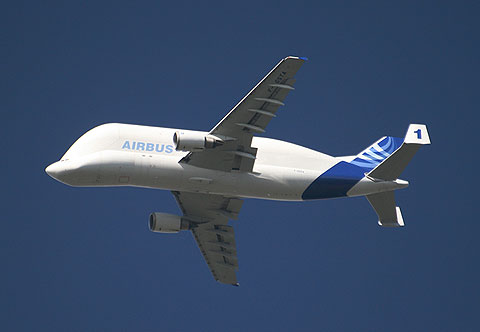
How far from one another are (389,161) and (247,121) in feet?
33.5

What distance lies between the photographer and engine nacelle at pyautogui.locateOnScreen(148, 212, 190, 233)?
5497 cm

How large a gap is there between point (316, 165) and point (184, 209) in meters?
9.80

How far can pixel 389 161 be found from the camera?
2064 inches

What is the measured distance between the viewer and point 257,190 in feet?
168

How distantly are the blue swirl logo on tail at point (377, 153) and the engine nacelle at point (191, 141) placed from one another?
10915 mm

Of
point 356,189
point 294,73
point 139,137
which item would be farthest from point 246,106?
point 356,189

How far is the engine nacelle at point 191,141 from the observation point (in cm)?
4806

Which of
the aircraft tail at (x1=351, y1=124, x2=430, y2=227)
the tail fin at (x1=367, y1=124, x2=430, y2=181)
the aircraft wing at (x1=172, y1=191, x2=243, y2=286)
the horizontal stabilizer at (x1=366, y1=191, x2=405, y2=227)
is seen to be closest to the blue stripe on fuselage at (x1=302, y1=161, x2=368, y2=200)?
the aircraft tail at (x1=351, y1=124, x2=430, y2=227)

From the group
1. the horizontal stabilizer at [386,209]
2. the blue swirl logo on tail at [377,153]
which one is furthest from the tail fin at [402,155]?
the horizontal stabilizer at [386,209]

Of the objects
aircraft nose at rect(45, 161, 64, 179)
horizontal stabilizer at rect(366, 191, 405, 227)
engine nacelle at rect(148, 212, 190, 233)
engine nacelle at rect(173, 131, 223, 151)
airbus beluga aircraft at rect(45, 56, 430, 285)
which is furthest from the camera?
engine nacelle at rect(148, 212, 190, 233)

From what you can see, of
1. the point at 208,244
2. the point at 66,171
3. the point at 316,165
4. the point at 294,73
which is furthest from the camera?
the point at 208,244

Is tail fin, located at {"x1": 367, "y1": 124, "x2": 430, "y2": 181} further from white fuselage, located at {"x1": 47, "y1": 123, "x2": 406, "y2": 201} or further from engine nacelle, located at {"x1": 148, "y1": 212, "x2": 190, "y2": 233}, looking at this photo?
engine nacelle, located at {"x1": 148, "y1": 212, "x2": 190, "y2": 233}

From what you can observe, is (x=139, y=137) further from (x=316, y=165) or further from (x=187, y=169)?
(x=316, y=165)

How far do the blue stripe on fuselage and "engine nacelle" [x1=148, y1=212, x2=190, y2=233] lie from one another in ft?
29.5
